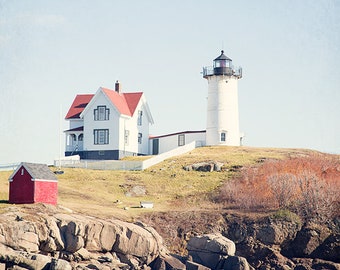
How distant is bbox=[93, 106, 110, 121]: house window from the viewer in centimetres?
7656

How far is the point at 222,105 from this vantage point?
7900cm

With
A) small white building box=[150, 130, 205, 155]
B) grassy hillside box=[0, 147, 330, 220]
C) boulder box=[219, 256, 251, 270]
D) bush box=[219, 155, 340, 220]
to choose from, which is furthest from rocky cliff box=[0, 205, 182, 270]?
small white building box=[150, 130, 205, 155]

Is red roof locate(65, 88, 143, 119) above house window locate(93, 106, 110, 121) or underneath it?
above

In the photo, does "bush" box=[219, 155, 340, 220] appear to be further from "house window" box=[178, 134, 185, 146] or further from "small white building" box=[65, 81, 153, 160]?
"house window" box=[178, 134, 185, 146]

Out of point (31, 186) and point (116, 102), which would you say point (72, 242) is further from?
point (116, 102)

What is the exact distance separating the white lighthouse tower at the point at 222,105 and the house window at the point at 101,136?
10.0 metres

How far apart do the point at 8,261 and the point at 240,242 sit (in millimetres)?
16519

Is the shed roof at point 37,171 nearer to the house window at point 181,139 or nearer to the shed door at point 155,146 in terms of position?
the shed door at point 155,146

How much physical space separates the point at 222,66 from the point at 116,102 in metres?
10.8

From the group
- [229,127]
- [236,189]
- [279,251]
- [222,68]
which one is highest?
[222,68]

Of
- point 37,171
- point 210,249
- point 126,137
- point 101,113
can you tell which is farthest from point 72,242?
point 126,137

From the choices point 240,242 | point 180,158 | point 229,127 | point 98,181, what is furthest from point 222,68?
point 240,242

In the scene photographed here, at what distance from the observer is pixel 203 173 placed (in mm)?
67625

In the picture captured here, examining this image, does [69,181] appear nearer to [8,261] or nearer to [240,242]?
[240,242]
